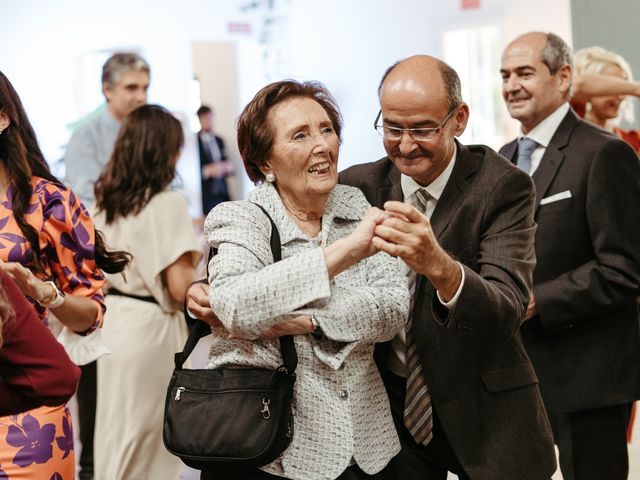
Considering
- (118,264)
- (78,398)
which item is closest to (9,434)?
(118,264)

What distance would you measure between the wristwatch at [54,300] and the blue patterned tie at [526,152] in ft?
6.23

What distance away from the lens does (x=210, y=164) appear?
38.9 feet

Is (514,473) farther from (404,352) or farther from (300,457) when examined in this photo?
(300,457)

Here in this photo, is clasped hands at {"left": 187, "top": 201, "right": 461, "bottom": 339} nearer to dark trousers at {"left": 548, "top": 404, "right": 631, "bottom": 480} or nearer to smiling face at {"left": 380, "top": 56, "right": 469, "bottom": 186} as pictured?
smiling face at {"left": 380, "top": 56, "right": 469, "bottom": 186}

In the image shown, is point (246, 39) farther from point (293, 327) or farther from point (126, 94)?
point (293, 327)

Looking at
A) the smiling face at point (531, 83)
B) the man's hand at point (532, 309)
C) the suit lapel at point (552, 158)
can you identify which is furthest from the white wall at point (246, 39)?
the man's hand at point (532, 309)

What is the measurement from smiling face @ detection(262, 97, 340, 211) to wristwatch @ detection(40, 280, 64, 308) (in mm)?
765

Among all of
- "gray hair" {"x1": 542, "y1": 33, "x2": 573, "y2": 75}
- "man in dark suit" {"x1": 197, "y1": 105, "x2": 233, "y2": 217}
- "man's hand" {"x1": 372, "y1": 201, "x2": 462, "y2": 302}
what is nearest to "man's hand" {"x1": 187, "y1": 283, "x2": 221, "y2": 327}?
"man's hand" {"x1": 372, "y1": 201, "x2": 462, "y2": 302}

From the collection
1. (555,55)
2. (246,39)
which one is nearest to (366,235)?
(555,55)

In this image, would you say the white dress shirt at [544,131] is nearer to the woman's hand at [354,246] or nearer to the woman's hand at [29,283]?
the woman's hand at [354,246]

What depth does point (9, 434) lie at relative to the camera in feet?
7.77

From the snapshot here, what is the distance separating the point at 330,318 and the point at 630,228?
168 cm

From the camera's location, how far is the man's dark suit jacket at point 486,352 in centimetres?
232

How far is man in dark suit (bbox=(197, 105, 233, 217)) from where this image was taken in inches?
463
